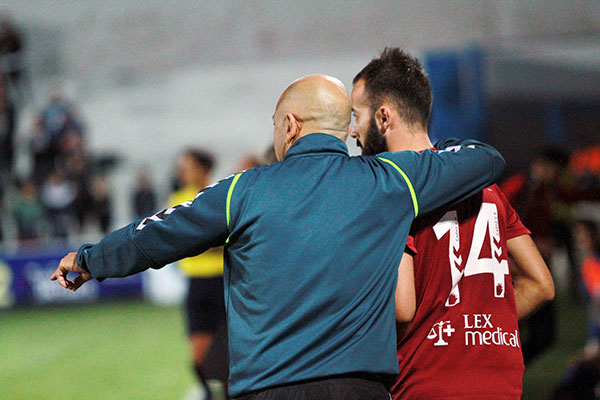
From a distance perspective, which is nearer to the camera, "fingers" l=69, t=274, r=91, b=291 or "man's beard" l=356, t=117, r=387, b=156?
"fingers" l=69, t=274, r=91, b=291

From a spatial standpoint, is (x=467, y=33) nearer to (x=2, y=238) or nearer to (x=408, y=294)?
(x=2, y=238)

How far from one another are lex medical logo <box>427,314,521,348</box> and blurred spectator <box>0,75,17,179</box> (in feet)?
51.2

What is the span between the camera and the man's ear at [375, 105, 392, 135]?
2.40 metres

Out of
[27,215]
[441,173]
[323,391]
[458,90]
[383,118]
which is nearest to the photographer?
[323,391]

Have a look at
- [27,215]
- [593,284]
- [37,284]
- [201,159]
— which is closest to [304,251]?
[201,159]

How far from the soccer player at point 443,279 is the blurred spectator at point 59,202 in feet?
43.7

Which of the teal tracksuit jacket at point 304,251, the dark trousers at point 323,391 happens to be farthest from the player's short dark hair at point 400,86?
the dark trousers at point 323,391

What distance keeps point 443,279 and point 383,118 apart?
1.78 feet

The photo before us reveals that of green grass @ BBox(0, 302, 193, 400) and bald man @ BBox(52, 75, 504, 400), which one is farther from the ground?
bald man @ BBox(52, 75, 504, 400)

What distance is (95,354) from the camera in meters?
8.57

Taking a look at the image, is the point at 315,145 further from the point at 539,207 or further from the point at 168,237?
the point at 539,207

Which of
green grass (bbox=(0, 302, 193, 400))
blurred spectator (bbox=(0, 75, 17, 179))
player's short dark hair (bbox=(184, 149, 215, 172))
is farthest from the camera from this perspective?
blurred spectator (bbox=(0, 75, 17, 179))

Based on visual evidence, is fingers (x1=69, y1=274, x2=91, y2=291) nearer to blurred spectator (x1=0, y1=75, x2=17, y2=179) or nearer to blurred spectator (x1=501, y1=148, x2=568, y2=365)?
blurred spectator (x1=501, y1=148, x2=568, y2=365)

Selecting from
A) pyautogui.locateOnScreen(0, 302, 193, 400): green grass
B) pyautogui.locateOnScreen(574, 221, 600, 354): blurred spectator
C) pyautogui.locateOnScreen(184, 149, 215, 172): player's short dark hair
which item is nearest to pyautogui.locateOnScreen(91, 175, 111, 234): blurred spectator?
pyautogui.locateOnScreen(0, 302, 193, 400): green grass
